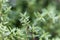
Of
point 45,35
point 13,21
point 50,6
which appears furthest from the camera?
point 50,6

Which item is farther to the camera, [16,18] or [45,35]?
[16,18]

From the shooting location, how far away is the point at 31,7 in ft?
7.22

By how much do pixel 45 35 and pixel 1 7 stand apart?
433mm

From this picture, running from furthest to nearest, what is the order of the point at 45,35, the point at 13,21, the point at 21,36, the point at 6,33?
the point at 13,21 → the point at 45,35 → the point at 21,36 → the point at 6,33

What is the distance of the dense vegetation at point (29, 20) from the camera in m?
1.47

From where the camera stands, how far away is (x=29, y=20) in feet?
6.63

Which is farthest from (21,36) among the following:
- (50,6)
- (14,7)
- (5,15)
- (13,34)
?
(50,6)

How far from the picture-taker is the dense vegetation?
1.47m

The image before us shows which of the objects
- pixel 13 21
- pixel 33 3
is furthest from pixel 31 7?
pixel 13 21

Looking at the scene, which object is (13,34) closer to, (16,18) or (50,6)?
(16,18)

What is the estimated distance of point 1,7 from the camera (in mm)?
1586

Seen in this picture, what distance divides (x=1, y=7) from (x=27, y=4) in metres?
0.69

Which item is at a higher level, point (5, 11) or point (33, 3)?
point (33, 3)

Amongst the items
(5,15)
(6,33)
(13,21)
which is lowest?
(6,33)
